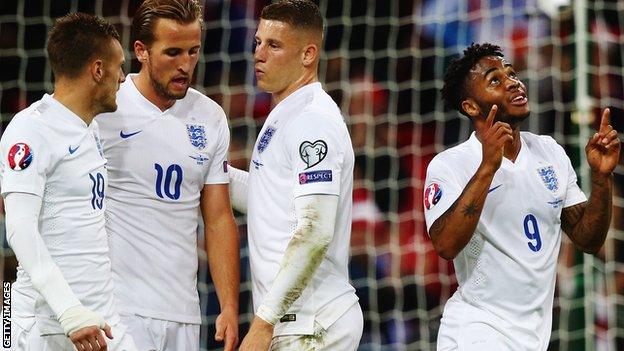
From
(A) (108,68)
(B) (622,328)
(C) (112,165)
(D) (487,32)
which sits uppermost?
(D) (487,32)

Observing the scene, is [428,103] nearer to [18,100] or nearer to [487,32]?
[487,32]

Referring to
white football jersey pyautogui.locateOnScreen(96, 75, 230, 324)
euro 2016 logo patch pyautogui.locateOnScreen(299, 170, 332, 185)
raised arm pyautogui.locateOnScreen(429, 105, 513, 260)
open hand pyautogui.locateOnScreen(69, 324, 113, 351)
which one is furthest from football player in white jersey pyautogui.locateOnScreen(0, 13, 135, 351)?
raised arm pyautogui.locateOnScreen(429, 105, 513, 260)

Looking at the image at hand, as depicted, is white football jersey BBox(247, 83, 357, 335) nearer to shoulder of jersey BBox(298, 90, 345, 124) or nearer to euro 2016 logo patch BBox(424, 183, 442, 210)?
shoulder of jersey BBox(298, 90, 345, 124)

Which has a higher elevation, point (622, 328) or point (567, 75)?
point (567, 75)

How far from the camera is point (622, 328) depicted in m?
6.05

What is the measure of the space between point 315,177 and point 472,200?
0.54 m

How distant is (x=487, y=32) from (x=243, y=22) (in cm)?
139

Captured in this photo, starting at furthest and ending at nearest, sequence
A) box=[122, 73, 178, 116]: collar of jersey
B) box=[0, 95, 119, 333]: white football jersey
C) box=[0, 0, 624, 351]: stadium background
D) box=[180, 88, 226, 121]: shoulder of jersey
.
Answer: box=[0, 0, 624, 351]: stadium background, box=[180, 88, 226, 121]: shoulder of jersey, box=[122, 73, 178, 116]: collar of jersey, box=[0, 95, 119, 333]: white football jersey

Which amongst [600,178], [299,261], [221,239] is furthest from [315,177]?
[600,178]

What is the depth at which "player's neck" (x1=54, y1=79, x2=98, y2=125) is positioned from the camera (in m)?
3.55

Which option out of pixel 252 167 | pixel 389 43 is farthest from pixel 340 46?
pixel 252 167

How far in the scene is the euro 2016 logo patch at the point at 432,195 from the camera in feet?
13.0

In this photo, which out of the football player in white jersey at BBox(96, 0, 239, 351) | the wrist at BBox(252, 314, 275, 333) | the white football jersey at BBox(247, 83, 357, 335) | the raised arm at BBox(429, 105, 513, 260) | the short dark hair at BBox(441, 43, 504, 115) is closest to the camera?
the wrist at BBox(252, 314, 275, 333)

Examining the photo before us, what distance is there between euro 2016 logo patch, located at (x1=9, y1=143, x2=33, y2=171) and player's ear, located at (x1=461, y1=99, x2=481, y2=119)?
5.12ft
